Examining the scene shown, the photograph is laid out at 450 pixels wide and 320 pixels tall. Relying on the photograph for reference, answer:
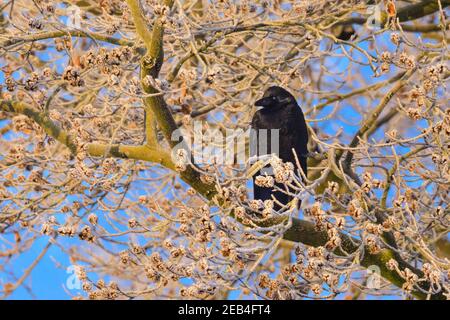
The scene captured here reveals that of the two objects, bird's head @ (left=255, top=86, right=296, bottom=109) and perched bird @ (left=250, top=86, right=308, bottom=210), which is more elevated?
bird's head @ (left=255, top=86, right=296, bottom=109)

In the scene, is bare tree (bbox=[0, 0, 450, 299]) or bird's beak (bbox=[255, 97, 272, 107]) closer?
bare tree (bbox=[0, 0, 450, 299])

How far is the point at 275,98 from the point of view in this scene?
19.5ft

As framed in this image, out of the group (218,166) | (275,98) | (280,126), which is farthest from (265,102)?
(218,166)

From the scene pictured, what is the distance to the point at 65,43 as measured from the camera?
5.20 metres

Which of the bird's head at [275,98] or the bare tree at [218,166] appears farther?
the bird's head at [275,98]

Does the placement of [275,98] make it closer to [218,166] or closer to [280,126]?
[280,126]

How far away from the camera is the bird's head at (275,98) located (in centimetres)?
594

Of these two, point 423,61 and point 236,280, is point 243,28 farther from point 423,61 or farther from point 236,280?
point 236,280

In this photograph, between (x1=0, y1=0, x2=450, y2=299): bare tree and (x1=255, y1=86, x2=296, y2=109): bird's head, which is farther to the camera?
(x1=255, y1=86, x2=296, y2=109): bird's head

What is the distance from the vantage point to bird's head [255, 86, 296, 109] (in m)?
5.94

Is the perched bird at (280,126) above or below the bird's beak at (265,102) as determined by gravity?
below

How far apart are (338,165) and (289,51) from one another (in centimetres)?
185

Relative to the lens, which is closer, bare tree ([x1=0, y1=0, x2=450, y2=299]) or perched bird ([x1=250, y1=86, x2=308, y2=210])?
bare tree ([x1=0, y1=0, x2=450, y2=299])
